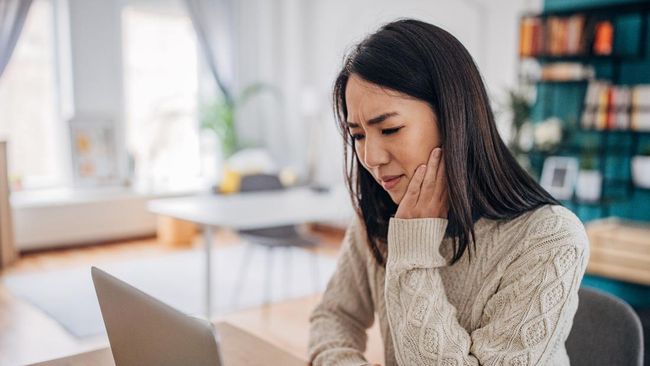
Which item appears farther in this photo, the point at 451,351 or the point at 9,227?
the point at 9,227

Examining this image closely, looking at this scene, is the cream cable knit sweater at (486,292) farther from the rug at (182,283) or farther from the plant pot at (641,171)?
the plant pot at (641,171)

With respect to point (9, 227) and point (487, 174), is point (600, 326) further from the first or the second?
point (9, 227)

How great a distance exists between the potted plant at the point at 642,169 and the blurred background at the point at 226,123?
0.01m

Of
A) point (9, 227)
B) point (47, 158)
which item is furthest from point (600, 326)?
point (47, 158)

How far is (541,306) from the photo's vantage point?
95 cm

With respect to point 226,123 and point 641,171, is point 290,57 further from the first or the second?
point 641,171

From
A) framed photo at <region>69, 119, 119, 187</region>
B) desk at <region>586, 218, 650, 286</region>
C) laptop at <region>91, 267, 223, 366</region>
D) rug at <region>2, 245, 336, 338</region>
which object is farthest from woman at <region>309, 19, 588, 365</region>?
framed photo at <region>69, 119, 119, 187</region>

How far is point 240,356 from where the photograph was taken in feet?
3.63

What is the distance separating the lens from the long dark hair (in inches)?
39.0

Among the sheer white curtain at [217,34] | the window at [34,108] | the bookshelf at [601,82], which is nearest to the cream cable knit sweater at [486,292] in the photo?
the bookshelf at [601,82]

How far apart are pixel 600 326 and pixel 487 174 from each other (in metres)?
0.43

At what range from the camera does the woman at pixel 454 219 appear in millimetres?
968

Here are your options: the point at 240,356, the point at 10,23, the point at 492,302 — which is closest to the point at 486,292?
the point at 492,302

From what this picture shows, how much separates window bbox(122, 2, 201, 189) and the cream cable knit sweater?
5221 millimetres
